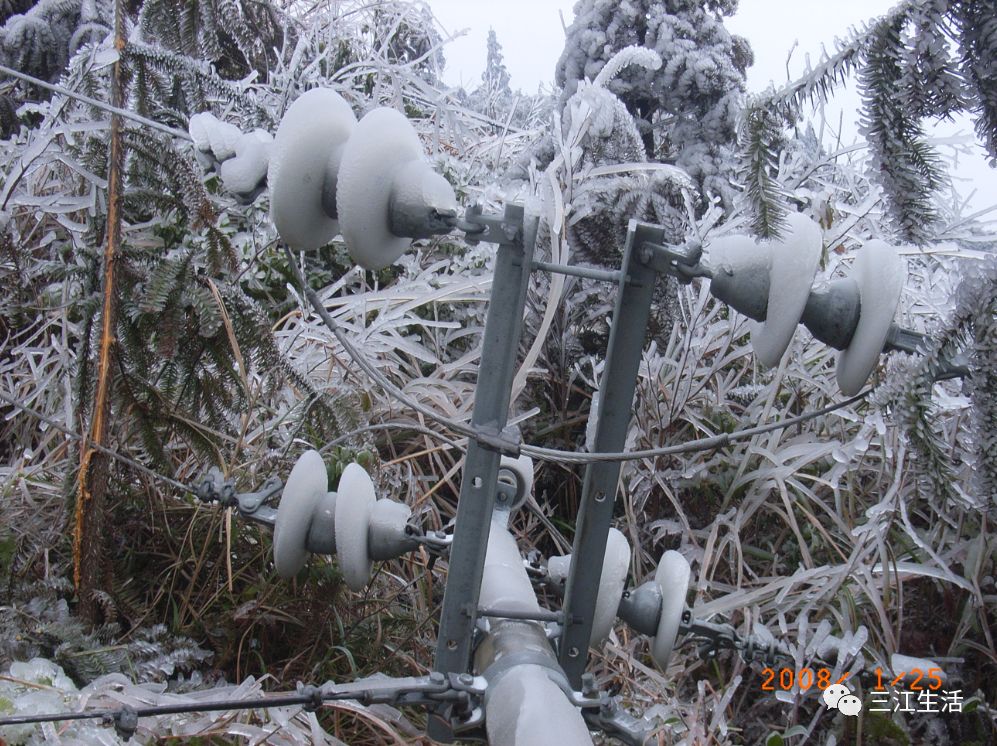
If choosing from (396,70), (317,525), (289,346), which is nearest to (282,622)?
(317,525)

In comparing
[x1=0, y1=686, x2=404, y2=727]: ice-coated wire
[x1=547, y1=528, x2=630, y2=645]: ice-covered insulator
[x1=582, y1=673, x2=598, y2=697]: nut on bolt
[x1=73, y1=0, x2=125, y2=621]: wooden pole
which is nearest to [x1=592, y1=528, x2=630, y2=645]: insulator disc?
[x1=547, y1=528, x2=630, y2=645]: ice-covered insulator

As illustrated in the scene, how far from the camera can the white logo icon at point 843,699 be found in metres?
1.31

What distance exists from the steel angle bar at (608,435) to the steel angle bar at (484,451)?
0.32ft

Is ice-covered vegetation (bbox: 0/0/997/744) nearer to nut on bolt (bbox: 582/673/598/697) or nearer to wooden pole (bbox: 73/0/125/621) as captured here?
wooden pole (bbox: 73/0/125/621)

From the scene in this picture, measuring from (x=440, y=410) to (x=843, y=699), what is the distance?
98 centimetres

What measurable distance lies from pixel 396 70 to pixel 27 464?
161 cm

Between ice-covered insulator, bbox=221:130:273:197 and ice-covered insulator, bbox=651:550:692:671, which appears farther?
ice-covered insulator, bbox=651:550:692:671

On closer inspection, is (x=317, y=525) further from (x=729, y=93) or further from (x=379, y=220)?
(x=729, y=93)

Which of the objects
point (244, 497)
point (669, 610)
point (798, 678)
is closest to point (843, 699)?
point (798, 678)

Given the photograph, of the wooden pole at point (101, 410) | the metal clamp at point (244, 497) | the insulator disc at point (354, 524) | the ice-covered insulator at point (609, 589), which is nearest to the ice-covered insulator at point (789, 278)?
the ice-covered insulator at point (609, 589)

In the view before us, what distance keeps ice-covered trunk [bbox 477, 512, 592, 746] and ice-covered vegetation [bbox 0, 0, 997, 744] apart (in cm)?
35

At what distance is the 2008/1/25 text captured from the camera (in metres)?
1.34

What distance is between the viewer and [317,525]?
3.21ft

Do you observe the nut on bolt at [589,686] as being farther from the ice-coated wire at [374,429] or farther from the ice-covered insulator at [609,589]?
the ice-coated wire at [374,429]
